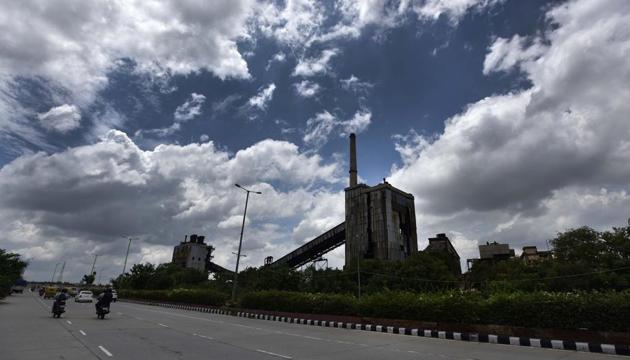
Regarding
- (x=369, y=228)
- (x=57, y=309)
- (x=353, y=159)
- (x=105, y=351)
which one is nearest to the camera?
(x=105, y=351)

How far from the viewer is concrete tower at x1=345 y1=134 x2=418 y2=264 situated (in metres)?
79.5

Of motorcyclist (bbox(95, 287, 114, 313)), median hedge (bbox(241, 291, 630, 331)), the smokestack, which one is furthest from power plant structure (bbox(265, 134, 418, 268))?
motorcyclist (bbox(95, 287, 114, 313))

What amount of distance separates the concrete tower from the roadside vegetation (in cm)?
1012

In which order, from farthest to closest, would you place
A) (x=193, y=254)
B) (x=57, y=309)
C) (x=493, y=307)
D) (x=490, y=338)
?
(x=193, y=254)
(x=57, y=309)
(x=493, y=307)
(x=490, y=338)

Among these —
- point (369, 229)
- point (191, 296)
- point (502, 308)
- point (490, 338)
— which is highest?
point (369, 229)

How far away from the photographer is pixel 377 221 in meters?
80.7

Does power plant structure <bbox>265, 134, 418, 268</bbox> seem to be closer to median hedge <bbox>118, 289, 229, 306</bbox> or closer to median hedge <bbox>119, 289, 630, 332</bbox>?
median hedge <bbox>118, 289, 229, 306</bbox>

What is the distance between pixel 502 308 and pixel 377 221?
6558 cm

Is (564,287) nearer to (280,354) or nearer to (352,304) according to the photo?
(352,304)

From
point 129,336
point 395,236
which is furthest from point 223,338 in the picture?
point 395,236

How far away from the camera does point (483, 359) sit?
10.1 metres

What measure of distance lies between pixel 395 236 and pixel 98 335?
7175 cm

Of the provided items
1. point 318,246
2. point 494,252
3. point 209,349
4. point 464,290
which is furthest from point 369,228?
point 209,349

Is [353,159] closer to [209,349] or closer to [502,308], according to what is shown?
[502,308]
